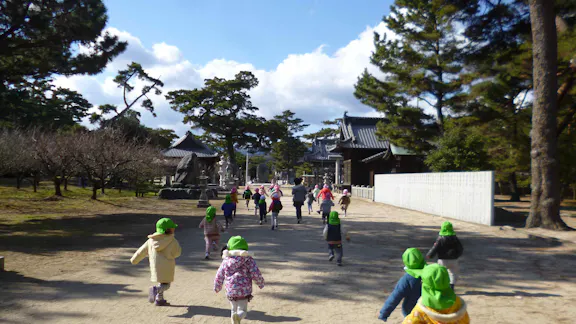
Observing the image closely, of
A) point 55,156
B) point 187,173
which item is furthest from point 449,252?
point 187,173

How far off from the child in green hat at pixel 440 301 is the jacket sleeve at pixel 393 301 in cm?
57

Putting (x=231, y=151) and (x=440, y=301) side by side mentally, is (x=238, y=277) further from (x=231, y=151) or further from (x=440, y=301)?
(x=231, y=151)

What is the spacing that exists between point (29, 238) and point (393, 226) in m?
10.4

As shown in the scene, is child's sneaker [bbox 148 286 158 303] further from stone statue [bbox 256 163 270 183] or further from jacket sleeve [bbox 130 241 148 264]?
stone statue [bbox 256 163 270 183]

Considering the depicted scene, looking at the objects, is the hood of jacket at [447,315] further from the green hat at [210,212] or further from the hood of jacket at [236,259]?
the green hat at [210,212]

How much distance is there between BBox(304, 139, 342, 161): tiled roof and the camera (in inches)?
2031

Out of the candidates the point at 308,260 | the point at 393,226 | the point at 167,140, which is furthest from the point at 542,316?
the point at 167,140

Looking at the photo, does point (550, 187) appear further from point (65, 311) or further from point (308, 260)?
point (65, 311)

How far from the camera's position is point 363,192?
97.8 feet

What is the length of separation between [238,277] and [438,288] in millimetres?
1958

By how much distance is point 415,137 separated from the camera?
845 inches

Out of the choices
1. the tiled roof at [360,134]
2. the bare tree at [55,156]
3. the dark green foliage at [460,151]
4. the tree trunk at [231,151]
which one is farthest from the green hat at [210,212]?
the tree trunk at [231,151]

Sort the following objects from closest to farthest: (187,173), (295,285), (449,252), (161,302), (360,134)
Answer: (161,302) < (449,252) < (295,285) < (187,173) < (360,134)

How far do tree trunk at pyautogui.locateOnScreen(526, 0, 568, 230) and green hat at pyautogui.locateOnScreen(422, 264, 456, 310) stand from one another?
34.7ft
